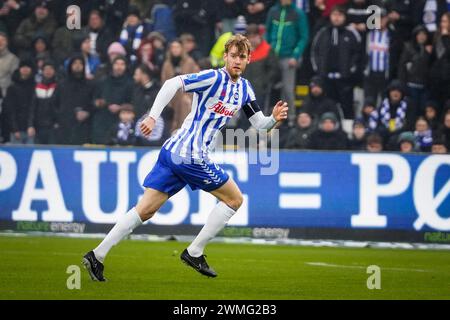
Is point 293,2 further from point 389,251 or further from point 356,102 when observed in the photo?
point 389,251

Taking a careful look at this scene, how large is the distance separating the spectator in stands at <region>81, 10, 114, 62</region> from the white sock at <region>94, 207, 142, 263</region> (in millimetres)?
8791

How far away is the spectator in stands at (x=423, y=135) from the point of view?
1628cm

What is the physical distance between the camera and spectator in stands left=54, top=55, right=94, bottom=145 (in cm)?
1739

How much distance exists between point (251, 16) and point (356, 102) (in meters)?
2.36

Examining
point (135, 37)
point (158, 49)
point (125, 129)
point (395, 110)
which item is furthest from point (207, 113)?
point (135, 37)

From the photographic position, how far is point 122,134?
1714 cm

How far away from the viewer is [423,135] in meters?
16.4

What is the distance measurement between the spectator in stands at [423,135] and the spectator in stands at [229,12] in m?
3.90

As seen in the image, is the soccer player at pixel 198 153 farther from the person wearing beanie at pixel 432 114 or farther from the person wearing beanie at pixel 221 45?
the person wearing beanie at pixel 221 45

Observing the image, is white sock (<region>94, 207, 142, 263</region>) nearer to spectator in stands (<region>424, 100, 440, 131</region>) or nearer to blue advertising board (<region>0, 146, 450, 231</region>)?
blue advertising board (<region>0, 146, 450, 231</region>)

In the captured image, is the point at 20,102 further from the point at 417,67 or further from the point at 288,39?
the point at 417,67

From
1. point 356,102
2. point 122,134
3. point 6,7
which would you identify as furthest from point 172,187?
point 6,7

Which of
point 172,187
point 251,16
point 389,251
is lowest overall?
point 389,251

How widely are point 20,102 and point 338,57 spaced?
5.35 m
